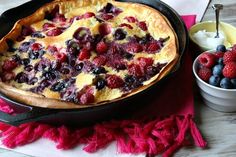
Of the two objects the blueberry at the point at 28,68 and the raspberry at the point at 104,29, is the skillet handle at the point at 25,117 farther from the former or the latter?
the raspberry at the point at 104,29

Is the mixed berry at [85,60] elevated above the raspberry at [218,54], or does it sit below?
below

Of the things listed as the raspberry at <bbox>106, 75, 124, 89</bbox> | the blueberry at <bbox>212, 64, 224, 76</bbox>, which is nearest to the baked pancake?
the raspberry at <bbox>106, 75, 124, 89</bbox>

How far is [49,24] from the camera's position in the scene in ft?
4.44

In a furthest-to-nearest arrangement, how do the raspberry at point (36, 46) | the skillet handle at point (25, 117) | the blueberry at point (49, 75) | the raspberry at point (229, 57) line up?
the raspberry at point (36, 46), the blueberry at point (49, 75), the raspberry at point (229, 57), the skillet handle at point (25, 117)

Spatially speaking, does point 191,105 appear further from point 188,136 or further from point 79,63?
point 79,63

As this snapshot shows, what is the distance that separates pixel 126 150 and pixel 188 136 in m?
0.17

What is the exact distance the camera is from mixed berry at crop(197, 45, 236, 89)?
39.4 inches

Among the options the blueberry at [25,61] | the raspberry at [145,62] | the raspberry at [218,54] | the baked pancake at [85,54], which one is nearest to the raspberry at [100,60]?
the baked pancake at [85,54]

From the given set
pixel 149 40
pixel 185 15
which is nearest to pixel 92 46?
pixel 149 40

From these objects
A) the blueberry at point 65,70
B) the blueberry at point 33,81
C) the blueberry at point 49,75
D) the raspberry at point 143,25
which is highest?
the raspberry at point 143,25

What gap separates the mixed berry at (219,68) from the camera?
1.00m

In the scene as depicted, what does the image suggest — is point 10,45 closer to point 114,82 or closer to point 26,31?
point 26,31

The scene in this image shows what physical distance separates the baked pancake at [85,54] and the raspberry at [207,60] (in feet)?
0.23

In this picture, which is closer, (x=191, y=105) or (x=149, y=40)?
(x=191, y=105)
